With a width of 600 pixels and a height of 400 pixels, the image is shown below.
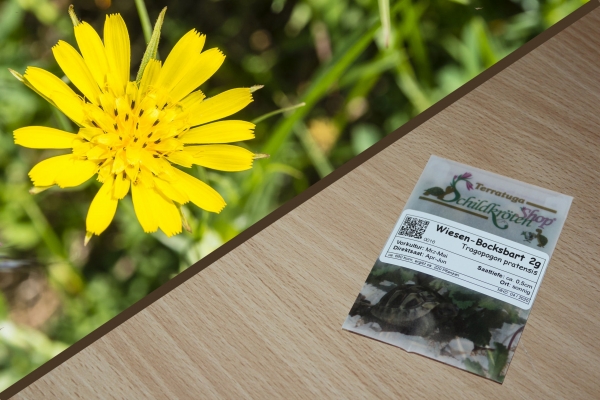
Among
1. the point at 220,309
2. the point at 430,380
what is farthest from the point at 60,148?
the point at 430,380

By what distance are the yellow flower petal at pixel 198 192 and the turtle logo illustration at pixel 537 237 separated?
222 mm

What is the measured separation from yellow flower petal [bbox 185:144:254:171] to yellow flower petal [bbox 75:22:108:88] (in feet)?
0.26

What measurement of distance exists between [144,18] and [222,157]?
0.41ft

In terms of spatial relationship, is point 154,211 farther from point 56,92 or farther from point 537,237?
point 537,237

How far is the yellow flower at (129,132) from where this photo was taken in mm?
449

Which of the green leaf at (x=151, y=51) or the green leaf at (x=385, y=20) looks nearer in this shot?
the green leaf at (x=151, y=51)

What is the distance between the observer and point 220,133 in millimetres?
482

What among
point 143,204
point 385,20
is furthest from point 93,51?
point 385,20

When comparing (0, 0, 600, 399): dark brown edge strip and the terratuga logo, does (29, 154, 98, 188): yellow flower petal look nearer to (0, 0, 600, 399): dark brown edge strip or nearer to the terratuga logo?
(0, 0, 600, 399): dark brown edge strip

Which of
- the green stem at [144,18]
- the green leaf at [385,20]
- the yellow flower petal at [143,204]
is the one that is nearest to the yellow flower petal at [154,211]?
the yellow flower petal at [143,204]

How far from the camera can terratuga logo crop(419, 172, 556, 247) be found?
48 cm

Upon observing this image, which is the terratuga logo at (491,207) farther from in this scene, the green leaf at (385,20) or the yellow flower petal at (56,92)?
the yellow flower petal at (56,92)

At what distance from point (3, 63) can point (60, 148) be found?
9 cm

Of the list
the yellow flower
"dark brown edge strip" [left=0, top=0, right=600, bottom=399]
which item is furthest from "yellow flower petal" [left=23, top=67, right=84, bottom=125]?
"dark brown edge strip" [left=0, top=0, right=600, bottom=399]
